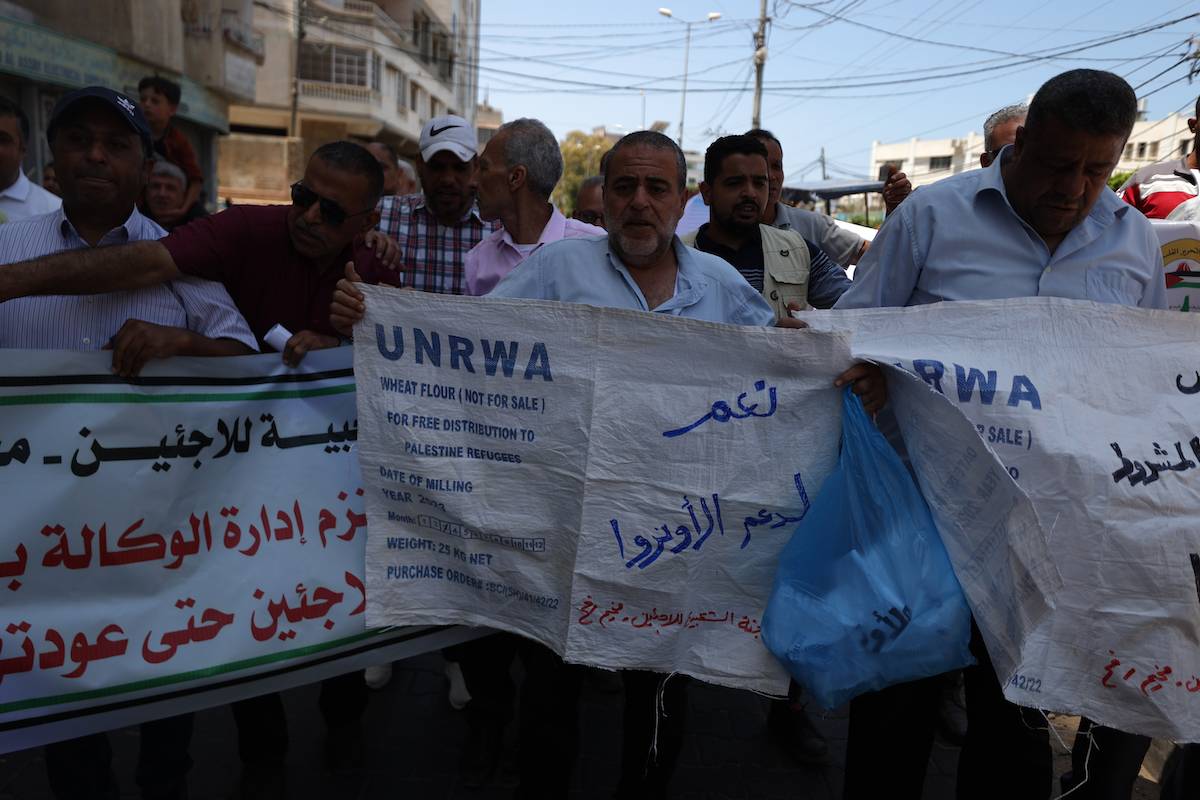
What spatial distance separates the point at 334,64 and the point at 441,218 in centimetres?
3683

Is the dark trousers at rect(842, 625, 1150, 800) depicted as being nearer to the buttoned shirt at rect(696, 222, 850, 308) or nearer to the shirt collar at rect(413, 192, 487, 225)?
the buttoned shirt at rect(696, 222, 850, 308)

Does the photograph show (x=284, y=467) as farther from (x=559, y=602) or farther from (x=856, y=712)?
(x=856, y=712)

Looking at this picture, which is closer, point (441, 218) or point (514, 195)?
point (514, 195)

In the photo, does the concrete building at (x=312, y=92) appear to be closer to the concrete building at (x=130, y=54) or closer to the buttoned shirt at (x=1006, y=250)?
the concrete building at (x=130, y=54)

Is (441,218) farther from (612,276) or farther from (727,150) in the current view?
(612,276)

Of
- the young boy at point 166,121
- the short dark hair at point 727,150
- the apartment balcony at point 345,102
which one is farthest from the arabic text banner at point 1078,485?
the apartment balcony at point 345,102

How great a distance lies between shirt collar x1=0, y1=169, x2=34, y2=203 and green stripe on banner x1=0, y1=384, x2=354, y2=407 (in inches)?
102

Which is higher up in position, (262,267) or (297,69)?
(297,69)

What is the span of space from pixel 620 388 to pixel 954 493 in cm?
85

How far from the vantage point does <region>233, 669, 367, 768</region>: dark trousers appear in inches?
128

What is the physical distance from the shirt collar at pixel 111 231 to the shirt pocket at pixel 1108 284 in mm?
2618

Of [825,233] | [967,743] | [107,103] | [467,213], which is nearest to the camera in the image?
[107,103]

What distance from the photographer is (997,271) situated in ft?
8.16

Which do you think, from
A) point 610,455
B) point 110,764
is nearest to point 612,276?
point 610,455
